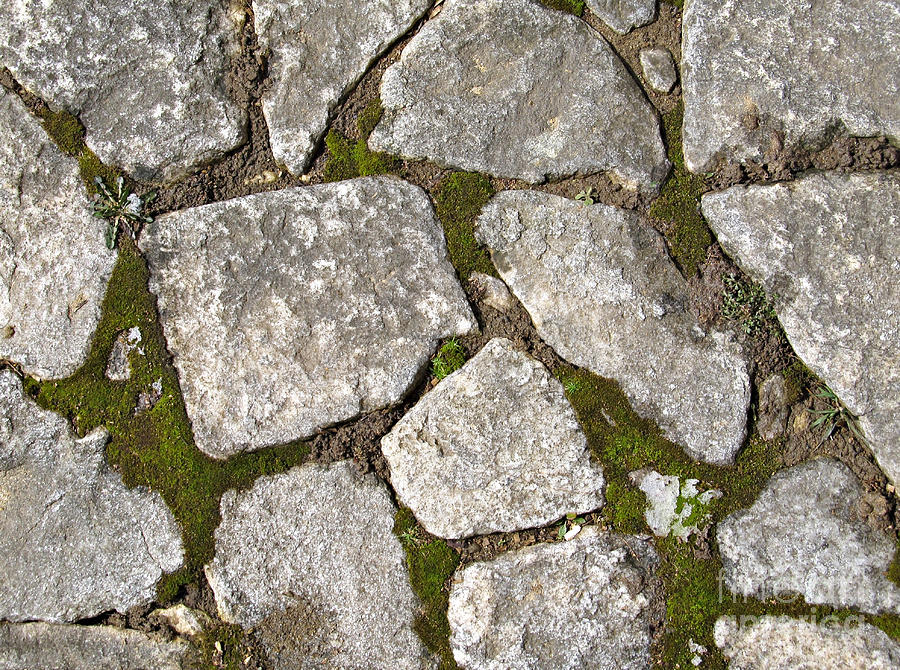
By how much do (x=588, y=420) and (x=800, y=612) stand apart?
733 mm

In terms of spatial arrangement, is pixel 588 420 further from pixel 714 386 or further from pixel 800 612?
pixel 800 612

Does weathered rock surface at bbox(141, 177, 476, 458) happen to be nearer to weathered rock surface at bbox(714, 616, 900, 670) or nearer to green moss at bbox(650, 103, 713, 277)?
green moss at bbox(650, 103, 713, 277)

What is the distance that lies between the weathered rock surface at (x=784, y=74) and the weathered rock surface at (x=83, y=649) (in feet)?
6.37

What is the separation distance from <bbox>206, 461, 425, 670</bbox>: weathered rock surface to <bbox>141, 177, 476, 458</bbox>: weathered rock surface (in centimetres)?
16

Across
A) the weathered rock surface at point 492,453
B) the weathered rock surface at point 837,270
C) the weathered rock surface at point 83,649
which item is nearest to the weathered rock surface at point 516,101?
the weathered rock surface at point 837,270

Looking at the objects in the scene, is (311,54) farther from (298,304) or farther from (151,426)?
(151,426)

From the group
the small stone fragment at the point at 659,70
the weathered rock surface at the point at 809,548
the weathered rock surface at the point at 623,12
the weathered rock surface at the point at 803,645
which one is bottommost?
the weathered rock surface at the point at 803,645

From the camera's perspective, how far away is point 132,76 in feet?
5.99

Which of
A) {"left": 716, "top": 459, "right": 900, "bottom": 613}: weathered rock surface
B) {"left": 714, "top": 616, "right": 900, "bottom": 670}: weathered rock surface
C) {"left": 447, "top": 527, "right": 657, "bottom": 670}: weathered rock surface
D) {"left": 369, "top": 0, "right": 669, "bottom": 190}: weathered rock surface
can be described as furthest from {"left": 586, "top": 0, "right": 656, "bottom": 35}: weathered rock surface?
{"left": 714, "top": 616, "right": 900, "bottom": 670}: weathered rock surface

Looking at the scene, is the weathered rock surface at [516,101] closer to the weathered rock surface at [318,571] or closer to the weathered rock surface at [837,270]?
the weathered rock surface at [837,270]

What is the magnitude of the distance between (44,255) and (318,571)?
3.65 feet

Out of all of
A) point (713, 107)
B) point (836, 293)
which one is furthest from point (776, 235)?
point (713, 107)

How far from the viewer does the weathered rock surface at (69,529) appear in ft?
5.62

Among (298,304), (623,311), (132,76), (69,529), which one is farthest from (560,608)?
(132,76)
